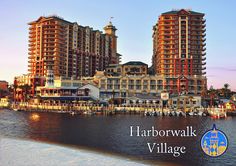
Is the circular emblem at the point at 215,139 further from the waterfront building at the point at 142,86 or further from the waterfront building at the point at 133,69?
the waterfront building at the point at 133,69

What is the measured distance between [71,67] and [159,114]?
268 ft

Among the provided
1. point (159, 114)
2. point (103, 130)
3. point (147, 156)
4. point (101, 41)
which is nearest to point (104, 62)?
point (101, 41)

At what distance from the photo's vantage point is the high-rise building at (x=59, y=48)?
512 feet

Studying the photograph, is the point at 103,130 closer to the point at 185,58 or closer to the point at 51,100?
the point at 51,100

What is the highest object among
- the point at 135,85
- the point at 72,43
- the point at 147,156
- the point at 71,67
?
the point at 72,43

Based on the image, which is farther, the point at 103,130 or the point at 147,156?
the point at 103,130

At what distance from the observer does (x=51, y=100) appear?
12738cm

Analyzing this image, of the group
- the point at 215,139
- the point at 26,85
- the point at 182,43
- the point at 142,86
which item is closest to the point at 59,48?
the point at 26,85

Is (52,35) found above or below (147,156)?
above

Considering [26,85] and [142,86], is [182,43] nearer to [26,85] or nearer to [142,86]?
[142,86]

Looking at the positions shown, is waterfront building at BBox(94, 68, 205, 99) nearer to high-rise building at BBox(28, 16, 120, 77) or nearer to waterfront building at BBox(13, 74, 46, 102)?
waterfront building at BBox(13, 74, 46, 102)

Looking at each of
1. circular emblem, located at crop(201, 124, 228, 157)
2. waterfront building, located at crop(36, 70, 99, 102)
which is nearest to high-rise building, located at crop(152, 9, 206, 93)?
waterfront building, located at crop(36, 70, 99, 102)

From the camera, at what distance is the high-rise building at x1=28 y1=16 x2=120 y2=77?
15600cm

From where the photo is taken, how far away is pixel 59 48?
157 m
